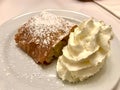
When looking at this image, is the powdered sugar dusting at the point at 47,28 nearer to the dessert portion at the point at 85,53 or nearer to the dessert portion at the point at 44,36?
the dessert portion at the point at 44,36

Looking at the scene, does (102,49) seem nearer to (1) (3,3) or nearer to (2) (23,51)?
(2) (23,51)

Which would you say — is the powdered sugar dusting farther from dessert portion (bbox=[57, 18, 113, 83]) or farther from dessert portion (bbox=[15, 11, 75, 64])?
dessert portion (bbox=[57, 18, 113, 83])

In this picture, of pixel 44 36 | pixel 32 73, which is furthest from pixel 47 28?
pixel 32 73

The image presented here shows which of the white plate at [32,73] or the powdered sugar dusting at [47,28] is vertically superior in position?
the powdered sugar dusting at [47,28]

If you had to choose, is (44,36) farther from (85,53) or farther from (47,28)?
(85,53)

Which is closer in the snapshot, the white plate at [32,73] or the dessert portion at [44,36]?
the white plate at [32,73]

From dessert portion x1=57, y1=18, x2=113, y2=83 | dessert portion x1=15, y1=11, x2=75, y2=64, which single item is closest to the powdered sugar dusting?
dessert portion x1=15, y1=11, x2=75, y2=64

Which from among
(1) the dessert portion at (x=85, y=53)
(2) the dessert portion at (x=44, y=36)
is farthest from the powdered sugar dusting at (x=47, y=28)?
(1) the dessert portion at (x=85, y=53)

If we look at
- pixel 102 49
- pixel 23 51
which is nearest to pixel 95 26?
pixel 102 49
